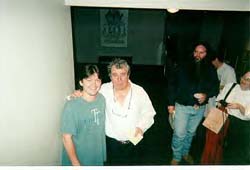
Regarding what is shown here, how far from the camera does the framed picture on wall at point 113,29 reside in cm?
146

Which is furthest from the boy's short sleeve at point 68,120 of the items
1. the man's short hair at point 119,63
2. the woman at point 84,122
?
the man's short hair at point 119,63

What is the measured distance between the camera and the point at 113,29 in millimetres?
1481

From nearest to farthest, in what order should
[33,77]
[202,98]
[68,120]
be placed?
[33,77], [68,120], [202,98]

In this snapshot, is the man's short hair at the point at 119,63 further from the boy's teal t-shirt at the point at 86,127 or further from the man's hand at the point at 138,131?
the man's hand at the point at 138,131

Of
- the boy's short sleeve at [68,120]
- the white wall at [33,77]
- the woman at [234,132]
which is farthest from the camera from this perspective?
the woman at [234,132]

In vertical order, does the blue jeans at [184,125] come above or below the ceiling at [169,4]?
below

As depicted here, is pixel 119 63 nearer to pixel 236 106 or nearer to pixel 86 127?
pixel 86 127

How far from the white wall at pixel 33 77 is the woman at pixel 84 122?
5 centimetres

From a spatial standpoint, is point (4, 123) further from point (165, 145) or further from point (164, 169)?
point (165, 145)

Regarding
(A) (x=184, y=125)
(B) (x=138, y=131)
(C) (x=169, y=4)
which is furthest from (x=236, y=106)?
(C) (x=169, y=4)

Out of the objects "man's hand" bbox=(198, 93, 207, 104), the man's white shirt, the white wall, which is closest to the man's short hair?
the man's white shirt

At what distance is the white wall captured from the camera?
41.9 inches

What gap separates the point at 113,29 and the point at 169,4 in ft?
1.20

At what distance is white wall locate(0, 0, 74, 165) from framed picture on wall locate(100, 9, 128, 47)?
210 mm
